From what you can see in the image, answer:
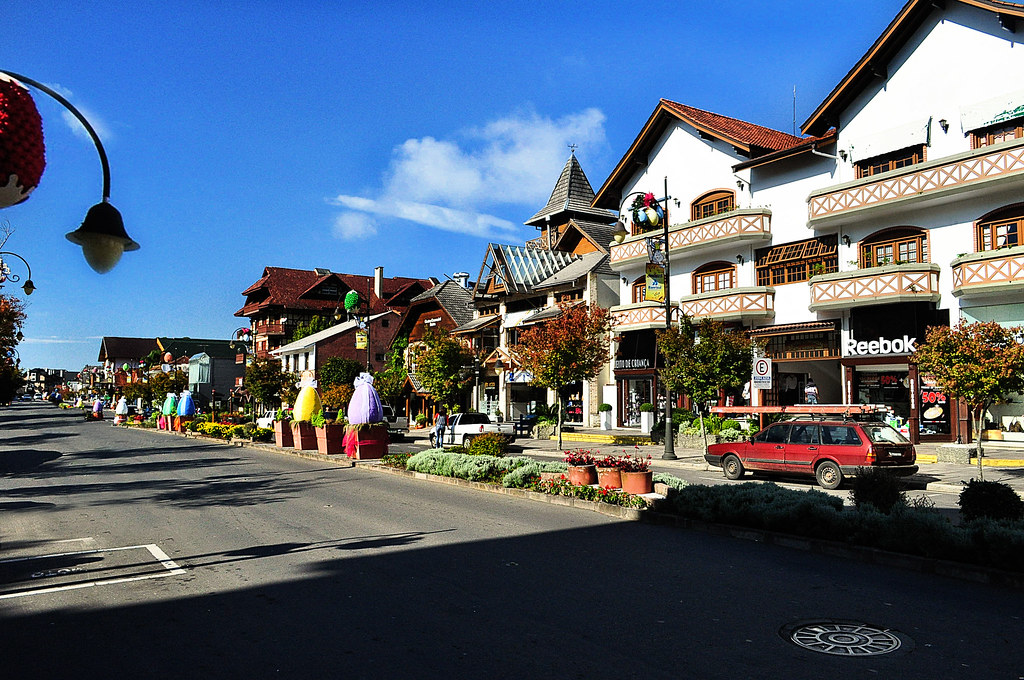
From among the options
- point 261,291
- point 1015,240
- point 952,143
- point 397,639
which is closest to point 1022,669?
point 397,639

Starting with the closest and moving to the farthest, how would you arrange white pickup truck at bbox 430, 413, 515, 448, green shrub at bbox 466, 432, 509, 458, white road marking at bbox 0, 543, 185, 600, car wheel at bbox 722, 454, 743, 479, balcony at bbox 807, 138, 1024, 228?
white road marking at bbox 0, 543, 185, 600 < car wheel at bbox 722, 454, 743, 479 < green shrub at bbox 466, 432, 509, 458 < balcony at bbox 807, 138, 1024, 228 < white pickup truck at bbox 430, 413, 515, 448

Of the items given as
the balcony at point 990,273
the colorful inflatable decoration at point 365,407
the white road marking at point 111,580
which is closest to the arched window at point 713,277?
the balcony at point 990,273

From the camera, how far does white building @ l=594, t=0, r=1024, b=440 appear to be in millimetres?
25922

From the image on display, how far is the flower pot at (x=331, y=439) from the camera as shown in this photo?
26.5m

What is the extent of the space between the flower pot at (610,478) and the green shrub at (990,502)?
19.7 ft

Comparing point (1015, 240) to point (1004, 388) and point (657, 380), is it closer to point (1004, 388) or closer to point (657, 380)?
point (1004, 388)

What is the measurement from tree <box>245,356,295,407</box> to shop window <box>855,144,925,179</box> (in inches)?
1356

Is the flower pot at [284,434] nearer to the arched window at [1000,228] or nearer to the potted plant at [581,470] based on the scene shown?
the potted plant at [581,470]

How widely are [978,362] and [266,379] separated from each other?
38826 mm

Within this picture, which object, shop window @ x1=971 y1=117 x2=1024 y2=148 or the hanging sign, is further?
the hanging sign

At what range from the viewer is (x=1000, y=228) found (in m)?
26.1

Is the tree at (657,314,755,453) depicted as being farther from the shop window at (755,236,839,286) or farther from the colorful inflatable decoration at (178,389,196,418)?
the colorful inflatable decoration at (178,389,196,418)

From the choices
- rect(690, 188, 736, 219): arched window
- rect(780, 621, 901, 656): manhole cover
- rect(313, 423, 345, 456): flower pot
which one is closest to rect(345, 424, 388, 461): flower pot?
rect(313, 423, 345, 456): flower pot

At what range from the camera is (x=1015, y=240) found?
25.6 metres
